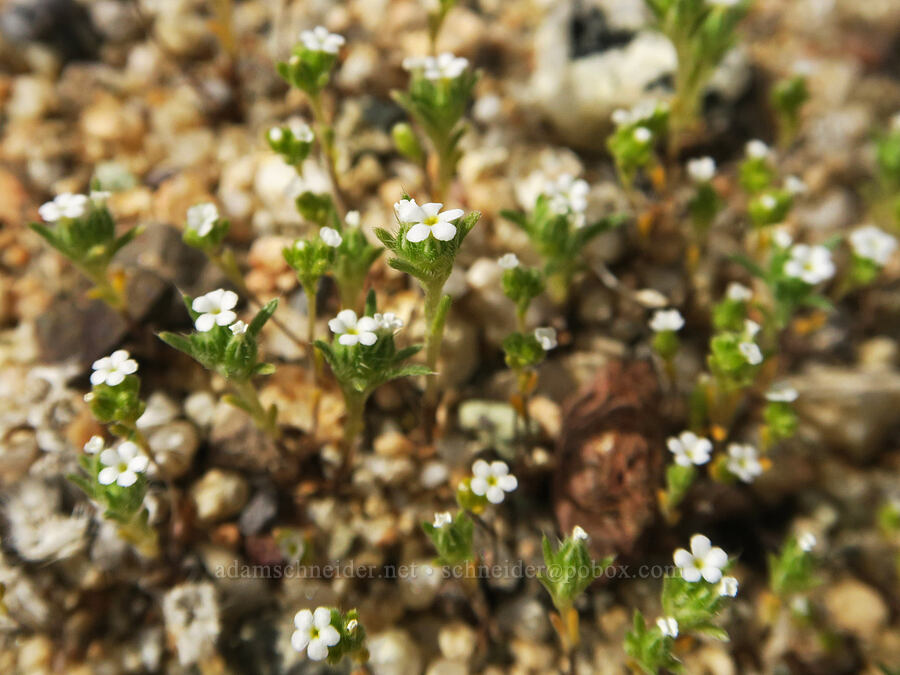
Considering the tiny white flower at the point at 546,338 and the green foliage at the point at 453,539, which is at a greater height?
the tiny white flower at the point at 546,338

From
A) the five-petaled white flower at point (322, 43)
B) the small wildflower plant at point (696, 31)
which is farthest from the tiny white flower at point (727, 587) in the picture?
the five-petaled white flower at point (322, 43)

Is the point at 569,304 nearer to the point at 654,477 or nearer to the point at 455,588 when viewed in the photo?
the point at 654,477

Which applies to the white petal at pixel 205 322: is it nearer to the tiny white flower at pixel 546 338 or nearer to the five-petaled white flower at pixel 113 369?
the five-petaled white flower at pixel 113 369

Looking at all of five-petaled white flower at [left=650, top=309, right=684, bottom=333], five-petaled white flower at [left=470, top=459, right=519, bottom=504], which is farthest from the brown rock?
five-petaled white flower at [left=470, top=459, right=519, bottom=504]

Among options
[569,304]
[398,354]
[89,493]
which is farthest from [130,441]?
[569,304]

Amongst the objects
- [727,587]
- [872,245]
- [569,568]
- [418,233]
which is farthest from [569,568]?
[872,245]

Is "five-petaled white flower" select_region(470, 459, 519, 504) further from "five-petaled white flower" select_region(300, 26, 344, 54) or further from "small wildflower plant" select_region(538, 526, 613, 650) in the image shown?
"five-petaled white flower" select_region(300, 26, 344, 54)

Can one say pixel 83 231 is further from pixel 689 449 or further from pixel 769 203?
pixel 769 203
